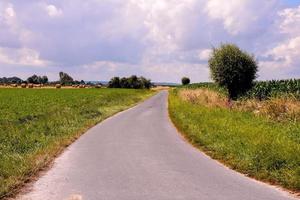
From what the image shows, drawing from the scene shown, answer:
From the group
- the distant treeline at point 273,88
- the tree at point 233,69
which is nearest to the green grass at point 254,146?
the distant treeline at point 273,88

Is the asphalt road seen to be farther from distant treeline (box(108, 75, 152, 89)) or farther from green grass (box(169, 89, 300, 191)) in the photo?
distant treeline (box(108, 75, 152, 89))

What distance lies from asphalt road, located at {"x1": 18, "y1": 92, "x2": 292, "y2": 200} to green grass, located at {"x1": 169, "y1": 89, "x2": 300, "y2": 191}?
1.45 ft

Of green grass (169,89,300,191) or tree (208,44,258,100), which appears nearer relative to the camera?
green grass (169,89,300,191)

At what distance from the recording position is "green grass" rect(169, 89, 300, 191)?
1090 cm

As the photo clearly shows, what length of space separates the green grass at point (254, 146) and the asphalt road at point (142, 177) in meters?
0.44

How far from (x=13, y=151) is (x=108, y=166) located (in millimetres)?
4120

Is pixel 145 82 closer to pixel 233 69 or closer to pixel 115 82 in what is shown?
pixel 115 82

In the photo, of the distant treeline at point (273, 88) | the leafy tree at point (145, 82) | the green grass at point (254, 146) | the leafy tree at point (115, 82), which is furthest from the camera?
the leafy tree at point (145, 82)

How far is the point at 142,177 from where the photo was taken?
425 inches

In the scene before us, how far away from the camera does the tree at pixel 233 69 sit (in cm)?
4134

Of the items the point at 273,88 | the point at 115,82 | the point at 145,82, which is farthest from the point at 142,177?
the point at 145,82

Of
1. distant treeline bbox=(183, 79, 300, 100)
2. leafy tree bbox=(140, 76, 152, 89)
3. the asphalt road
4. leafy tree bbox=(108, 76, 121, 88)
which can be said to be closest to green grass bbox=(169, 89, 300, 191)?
the asphalt road

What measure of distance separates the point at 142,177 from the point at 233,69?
31530mm

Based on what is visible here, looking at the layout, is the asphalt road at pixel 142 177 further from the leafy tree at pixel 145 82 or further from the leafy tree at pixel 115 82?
the leafy tree at pixel 145 82
